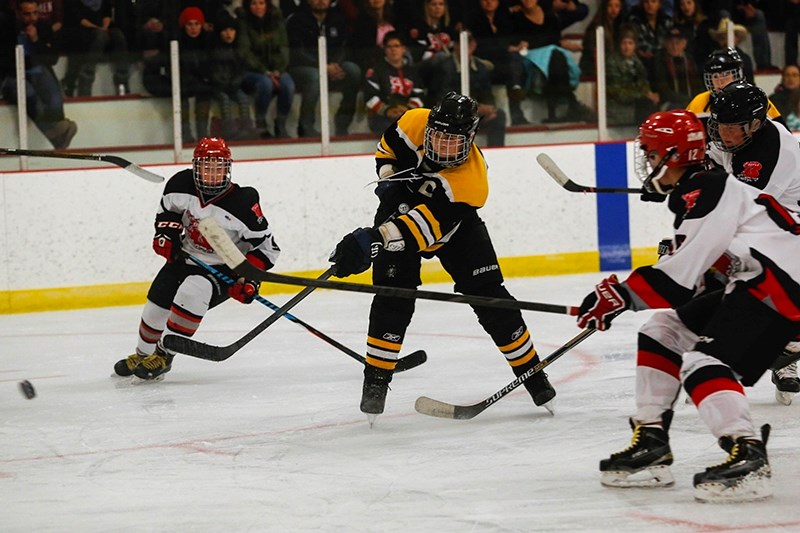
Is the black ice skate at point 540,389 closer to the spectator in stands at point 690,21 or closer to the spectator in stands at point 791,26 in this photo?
the spectator in stands at point 690,21

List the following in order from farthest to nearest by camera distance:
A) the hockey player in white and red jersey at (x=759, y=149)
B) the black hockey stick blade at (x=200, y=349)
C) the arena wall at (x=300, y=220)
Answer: the arena wall at (x=300, y=220) → the black hockey stick blade at (x=200, y=349) → the hockey player in white and red jersey at (x=759, y=149)

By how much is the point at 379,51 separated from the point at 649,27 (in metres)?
1.63

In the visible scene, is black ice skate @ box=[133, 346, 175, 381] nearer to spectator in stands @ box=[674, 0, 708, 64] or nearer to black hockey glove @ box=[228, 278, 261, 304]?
black hockey glove @ box=[228, 278, 261, 304]

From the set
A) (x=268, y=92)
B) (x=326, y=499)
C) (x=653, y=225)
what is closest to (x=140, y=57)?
(x=268, y=92)

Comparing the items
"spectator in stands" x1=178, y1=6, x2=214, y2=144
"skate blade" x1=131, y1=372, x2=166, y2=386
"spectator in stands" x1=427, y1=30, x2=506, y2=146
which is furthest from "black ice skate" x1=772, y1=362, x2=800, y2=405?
"spectator in stands" x1=178, y1=6, x2=214, y2=144

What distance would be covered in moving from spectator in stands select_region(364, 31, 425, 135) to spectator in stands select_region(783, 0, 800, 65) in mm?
2313

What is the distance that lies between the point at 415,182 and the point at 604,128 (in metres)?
3.79

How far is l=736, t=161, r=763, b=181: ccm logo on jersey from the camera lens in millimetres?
3652

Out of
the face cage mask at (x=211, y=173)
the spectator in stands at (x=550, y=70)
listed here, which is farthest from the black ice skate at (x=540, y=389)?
the spectator in stands at (x=550, y=70)

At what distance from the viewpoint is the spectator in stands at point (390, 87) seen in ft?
22.4

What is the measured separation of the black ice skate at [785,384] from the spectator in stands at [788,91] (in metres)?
4.03

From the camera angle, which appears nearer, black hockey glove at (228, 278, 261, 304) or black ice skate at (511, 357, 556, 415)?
black ice skate at (511, 357, 556, 415)

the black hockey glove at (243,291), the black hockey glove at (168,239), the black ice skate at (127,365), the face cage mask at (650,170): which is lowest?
the black ice skate at (127,365)

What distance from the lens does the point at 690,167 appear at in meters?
2.67
